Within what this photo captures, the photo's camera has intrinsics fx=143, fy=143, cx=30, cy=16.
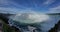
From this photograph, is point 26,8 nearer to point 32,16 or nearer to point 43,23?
point 32,16

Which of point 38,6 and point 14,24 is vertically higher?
point 38,6

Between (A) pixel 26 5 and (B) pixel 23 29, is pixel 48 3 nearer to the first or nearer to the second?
(A) pixel 26 5

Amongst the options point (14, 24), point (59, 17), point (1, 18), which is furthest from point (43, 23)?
point (1, 18)

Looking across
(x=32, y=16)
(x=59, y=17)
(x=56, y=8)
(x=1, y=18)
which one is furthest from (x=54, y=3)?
(x=1, y=18)

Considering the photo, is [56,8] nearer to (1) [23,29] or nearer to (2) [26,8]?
(2) [26,8]

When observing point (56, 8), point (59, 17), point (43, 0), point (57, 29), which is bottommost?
point (57, 29)

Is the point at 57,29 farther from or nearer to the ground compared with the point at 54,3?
nearer to the ground

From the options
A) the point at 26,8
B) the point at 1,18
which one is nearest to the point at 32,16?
the point at 26,8
